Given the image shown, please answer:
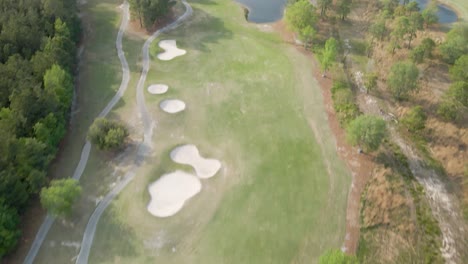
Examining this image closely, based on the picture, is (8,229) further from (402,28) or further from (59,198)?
(402,28)

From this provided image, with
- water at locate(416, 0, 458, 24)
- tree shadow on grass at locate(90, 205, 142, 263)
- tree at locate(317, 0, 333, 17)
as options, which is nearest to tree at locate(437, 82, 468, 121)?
tree at locate(317, 0, 333, 17)

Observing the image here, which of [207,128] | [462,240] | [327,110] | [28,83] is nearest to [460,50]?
[327,110]

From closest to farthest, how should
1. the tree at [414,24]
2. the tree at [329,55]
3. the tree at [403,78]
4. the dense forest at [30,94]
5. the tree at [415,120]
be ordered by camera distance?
the dense forest at [30,94] < the tree at [415,120] < the tree at [403,78] < the tree at [329,55] < the tree at [414,24]

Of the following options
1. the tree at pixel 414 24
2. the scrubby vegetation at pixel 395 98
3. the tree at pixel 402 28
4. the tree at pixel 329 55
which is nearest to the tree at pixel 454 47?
the scrubby vegetation at pixel 395 98

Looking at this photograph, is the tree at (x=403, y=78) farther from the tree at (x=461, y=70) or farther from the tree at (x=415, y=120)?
the tree at (x=461, y=70)

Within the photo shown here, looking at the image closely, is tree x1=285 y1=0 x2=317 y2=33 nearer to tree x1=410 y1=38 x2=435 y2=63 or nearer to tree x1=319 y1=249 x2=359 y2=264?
tree x1=410 y1=38 x2=435 y2=63

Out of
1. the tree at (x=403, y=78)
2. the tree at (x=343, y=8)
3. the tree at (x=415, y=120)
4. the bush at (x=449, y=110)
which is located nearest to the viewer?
the tree at (x=415, y=120)
